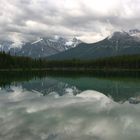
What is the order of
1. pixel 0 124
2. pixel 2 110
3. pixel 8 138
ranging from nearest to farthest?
pixel 8 138 < pixel 0 124 < pixel 2 110

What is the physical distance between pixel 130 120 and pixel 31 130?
398 inches

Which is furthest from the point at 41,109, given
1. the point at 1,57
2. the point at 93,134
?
the point at 1,57

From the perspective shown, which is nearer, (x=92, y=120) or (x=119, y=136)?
(x=119, y=136)

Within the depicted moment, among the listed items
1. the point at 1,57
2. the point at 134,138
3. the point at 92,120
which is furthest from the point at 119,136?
the point at 1,57

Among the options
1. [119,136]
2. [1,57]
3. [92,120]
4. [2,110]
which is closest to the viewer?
[119,136]

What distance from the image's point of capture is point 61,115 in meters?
31.1

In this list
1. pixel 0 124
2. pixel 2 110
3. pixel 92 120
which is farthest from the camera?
pixel 2 110

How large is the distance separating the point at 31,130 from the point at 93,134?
4727mm

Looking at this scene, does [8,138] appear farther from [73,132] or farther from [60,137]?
[73,132]

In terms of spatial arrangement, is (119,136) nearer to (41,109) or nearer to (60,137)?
(60,137)

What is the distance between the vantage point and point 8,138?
2055 cm

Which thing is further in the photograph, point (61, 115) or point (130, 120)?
point (61, 115)

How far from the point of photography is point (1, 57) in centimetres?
19038

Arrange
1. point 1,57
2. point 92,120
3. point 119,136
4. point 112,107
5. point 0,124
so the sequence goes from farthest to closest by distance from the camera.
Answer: point 1,57
point 112,107
point 92,120
point 0,124
point 119,136
